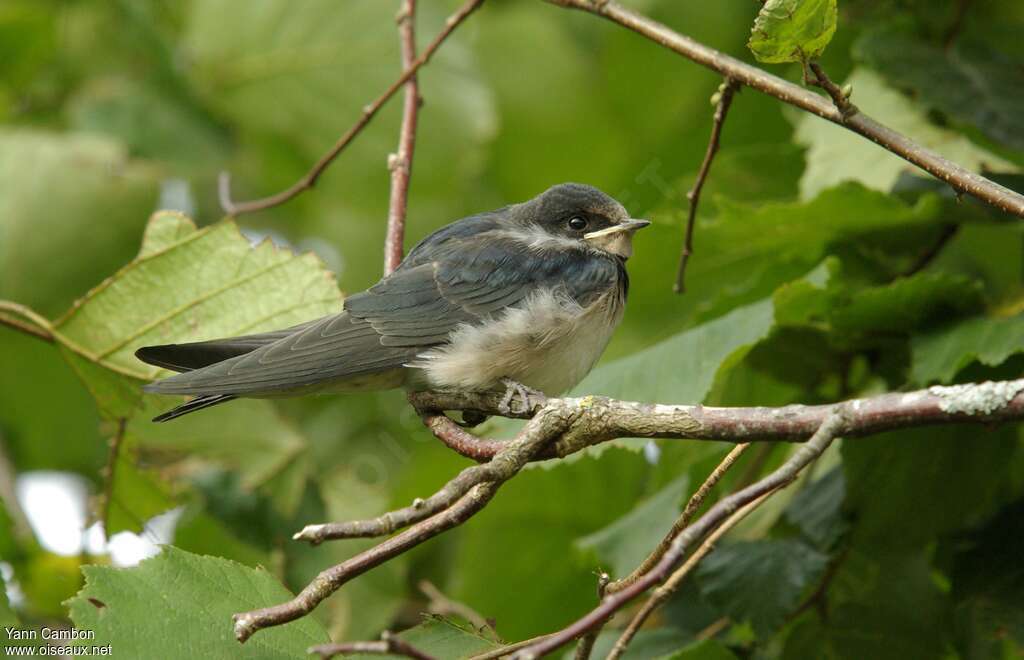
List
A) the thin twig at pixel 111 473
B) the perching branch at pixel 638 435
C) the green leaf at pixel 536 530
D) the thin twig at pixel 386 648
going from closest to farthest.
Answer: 1. the thin twig at pixel 386 648
2. the perching branch at pixel 638 435
3. the thin twig at pixel 111 473
4. the green leaf at pixel 536 530

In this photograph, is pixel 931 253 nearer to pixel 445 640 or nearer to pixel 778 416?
pixel 778 416

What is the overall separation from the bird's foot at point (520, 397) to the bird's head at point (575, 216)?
61 cm

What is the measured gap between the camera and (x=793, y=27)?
2008 mm

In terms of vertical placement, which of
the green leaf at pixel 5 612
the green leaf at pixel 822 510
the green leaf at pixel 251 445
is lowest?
the green leaf at pixel 5 612

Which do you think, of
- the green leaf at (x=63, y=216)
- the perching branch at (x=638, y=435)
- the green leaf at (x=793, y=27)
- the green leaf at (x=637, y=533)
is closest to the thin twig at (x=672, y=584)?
the perching branch at (x=638, y=435)

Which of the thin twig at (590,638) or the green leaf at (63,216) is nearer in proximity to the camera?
the thin twig at (590,638)

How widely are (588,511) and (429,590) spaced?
0.99 m

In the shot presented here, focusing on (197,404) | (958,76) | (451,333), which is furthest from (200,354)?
(958,76)

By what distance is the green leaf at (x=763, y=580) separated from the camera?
2709mm

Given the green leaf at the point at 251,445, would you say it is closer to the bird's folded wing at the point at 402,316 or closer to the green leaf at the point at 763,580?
the bird's folded wing at the point at 402,316

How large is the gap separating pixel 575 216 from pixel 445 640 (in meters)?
1.46

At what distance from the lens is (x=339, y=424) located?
17.1 feet

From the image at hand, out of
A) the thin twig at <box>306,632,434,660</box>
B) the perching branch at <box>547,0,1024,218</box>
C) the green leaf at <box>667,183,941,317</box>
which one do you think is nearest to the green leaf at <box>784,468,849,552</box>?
the green leaf at <box>667,183,941,317</box>

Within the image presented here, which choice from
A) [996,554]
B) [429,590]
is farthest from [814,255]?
[429,590]
